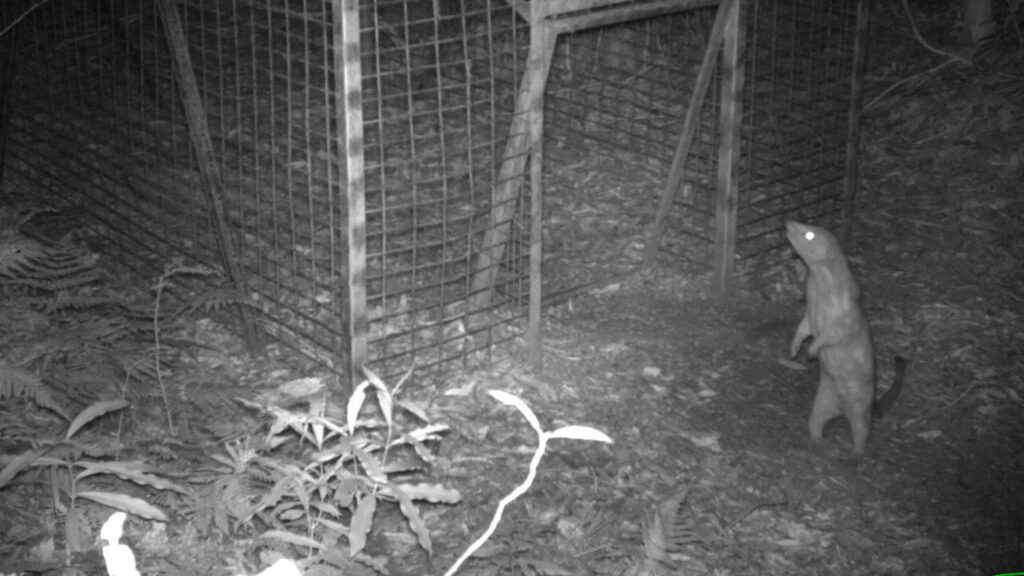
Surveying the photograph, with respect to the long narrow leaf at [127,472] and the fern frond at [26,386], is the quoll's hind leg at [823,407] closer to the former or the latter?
the long narrow leaf at [127,472]

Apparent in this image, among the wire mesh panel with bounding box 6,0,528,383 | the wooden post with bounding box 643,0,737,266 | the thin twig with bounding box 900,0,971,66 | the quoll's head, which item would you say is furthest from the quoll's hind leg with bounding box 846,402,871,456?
the thin twig with bounding box 900,0,971,66

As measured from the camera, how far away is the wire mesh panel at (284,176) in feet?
20.2

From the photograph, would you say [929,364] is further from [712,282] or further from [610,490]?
[610,490]

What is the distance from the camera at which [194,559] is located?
4879mm

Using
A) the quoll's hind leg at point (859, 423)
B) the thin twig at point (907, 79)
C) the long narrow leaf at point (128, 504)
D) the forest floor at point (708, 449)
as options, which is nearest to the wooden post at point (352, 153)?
the forest floor at point (708, 449)

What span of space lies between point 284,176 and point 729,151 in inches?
125

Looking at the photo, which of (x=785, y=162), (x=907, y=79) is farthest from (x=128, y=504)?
(x=907, y=79)

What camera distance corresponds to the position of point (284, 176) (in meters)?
8.80

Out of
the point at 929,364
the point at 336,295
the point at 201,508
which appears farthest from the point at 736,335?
the point at 201,508

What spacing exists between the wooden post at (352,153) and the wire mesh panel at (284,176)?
46mm

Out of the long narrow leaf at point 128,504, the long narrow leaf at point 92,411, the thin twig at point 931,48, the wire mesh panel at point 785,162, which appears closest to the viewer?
the long narrow leaf at point 128,504

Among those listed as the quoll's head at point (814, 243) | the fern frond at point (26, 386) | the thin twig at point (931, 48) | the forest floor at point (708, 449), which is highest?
the thin twig at point (931, 48)

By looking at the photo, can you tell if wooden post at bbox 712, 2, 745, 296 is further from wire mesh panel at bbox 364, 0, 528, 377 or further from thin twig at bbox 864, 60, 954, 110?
thin twig at bbox 864, 60, 954, 110

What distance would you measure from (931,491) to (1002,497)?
325 millimetres
